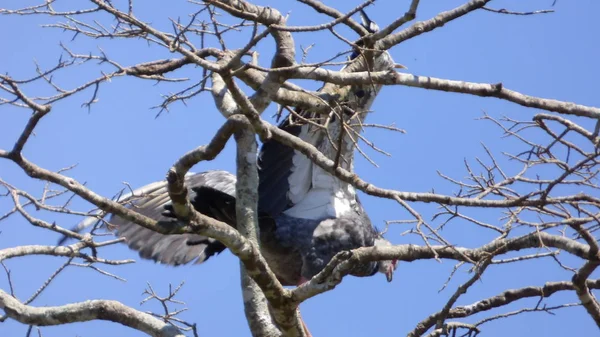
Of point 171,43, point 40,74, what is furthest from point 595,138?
point 40,74

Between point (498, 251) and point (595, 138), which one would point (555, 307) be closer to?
point (498, 251)

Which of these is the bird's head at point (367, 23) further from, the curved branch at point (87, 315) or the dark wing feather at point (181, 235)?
the curved branch at point (87, 315)

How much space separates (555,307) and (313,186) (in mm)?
2455

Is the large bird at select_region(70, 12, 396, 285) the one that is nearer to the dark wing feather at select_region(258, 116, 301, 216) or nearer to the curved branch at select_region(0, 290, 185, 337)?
the dark wing feather at select_region(258, 116, 301, 216)

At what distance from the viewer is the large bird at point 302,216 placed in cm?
605

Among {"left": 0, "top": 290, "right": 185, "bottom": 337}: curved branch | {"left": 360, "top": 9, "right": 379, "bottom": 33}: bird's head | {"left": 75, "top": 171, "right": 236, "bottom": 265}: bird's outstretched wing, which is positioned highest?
{"left": 360, "top": 9, "right": 379, "bottom": 33}: bird's head

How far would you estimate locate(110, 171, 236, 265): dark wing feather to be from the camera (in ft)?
17.9

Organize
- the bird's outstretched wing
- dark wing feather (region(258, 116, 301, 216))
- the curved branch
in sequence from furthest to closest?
dark wing feather (region(258, 116, 301, 216)) < the bird's outstretched wing < the curved branch

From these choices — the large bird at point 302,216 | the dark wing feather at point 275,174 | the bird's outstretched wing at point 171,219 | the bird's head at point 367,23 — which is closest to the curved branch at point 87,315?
the bird's outstretched wing at point 171,219

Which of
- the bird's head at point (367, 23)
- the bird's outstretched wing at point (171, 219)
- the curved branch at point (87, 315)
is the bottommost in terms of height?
the curved branch at point (87, 315)

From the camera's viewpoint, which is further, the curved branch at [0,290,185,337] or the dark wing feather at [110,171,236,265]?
the dark wing feather at [110,171,236,265]

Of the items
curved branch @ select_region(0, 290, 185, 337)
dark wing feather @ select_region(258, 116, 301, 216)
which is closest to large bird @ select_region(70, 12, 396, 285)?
dark wing feather @ select_region(258, 116, 301, 216)

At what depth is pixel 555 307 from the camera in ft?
14.7

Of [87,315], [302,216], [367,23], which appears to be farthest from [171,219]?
[367,23]
